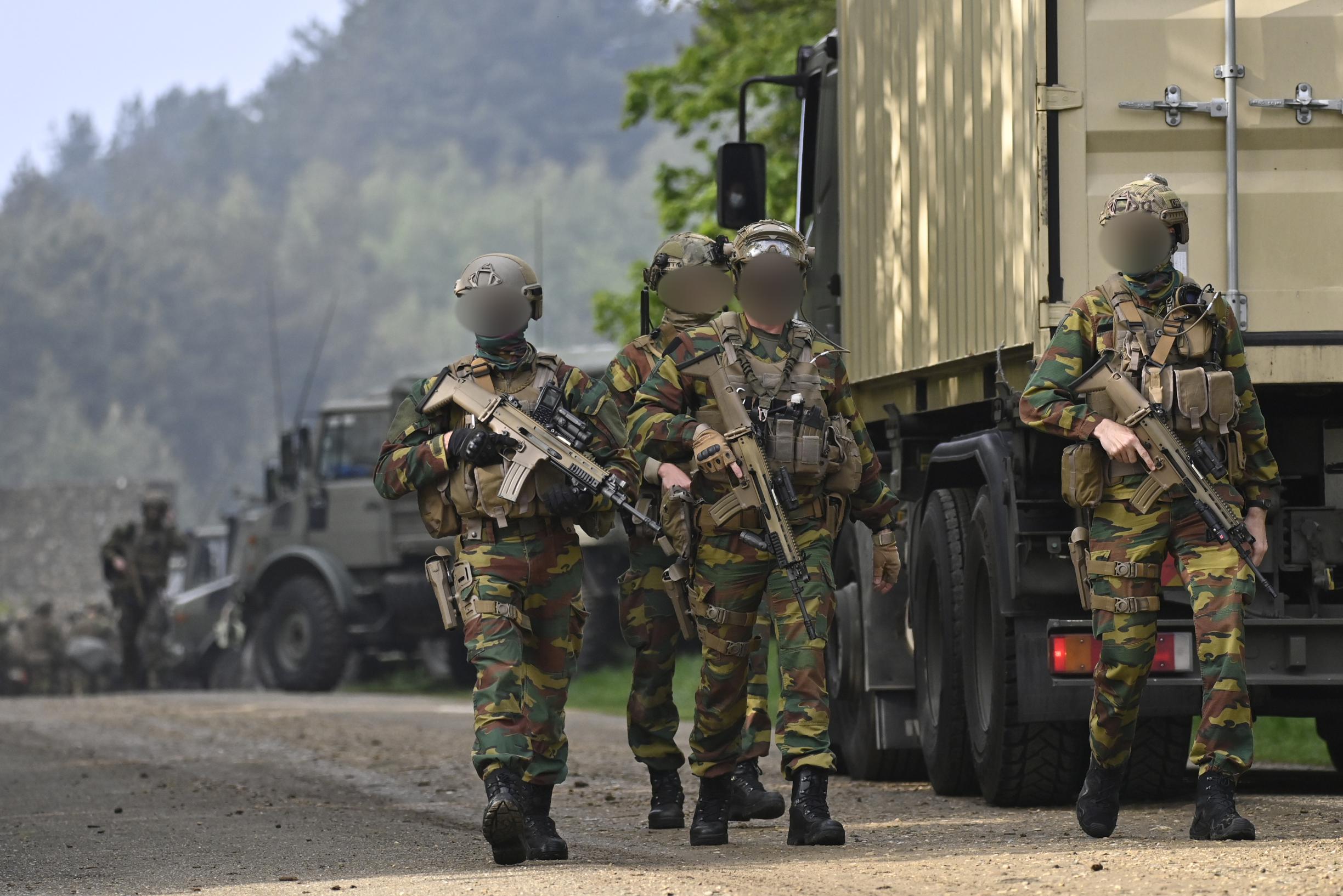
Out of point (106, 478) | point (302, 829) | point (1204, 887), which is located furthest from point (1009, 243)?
point (106, 478)

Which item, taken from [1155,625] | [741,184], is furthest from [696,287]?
[741,184]

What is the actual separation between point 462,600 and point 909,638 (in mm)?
3149

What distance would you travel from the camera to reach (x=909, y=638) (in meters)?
9.85

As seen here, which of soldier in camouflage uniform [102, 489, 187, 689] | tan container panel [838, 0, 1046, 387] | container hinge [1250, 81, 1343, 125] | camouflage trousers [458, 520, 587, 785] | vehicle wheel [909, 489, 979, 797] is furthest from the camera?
soldier in camouflage uniform [102, 489, 187, 689]

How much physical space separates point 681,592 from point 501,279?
126cm

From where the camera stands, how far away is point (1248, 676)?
753cm

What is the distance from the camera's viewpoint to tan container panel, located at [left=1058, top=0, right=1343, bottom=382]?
7.50 metres

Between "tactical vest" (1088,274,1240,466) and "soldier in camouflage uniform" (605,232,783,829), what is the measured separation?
1.55 metres

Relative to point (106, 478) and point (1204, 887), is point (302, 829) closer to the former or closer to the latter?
point (1204, 887)

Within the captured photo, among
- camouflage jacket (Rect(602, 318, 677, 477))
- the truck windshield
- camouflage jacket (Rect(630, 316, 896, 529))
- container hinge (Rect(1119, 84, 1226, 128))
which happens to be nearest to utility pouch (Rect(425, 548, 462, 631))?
camouflage jacket (Rect(630, 316, 896, 529))

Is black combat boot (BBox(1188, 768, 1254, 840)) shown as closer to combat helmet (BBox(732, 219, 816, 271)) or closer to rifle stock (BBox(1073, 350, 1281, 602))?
rifle stock (BBox(1073, 350, 1281, 602))

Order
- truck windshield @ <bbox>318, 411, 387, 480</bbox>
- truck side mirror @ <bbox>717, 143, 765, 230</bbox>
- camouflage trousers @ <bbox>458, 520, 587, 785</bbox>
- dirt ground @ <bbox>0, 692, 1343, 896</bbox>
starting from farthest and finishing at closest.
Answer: truck windshield @ <bbox>318, 411, 387, 480</bbox>
truck side mirror @ <bbox>717, 143, 765, 230</bbox>
camouflage trousers @ <bbox>458, 520, 587, 785</bbox>
dirt ground @ <bbox>0, 692, 1343, 896</bbox>

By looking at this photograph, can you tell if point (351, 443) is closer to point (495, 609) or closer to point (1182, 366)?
point (495, 609)

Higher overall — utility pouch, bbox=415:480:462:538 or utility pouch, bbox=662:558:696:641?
utility pouch, bbox=415:480:462:538
